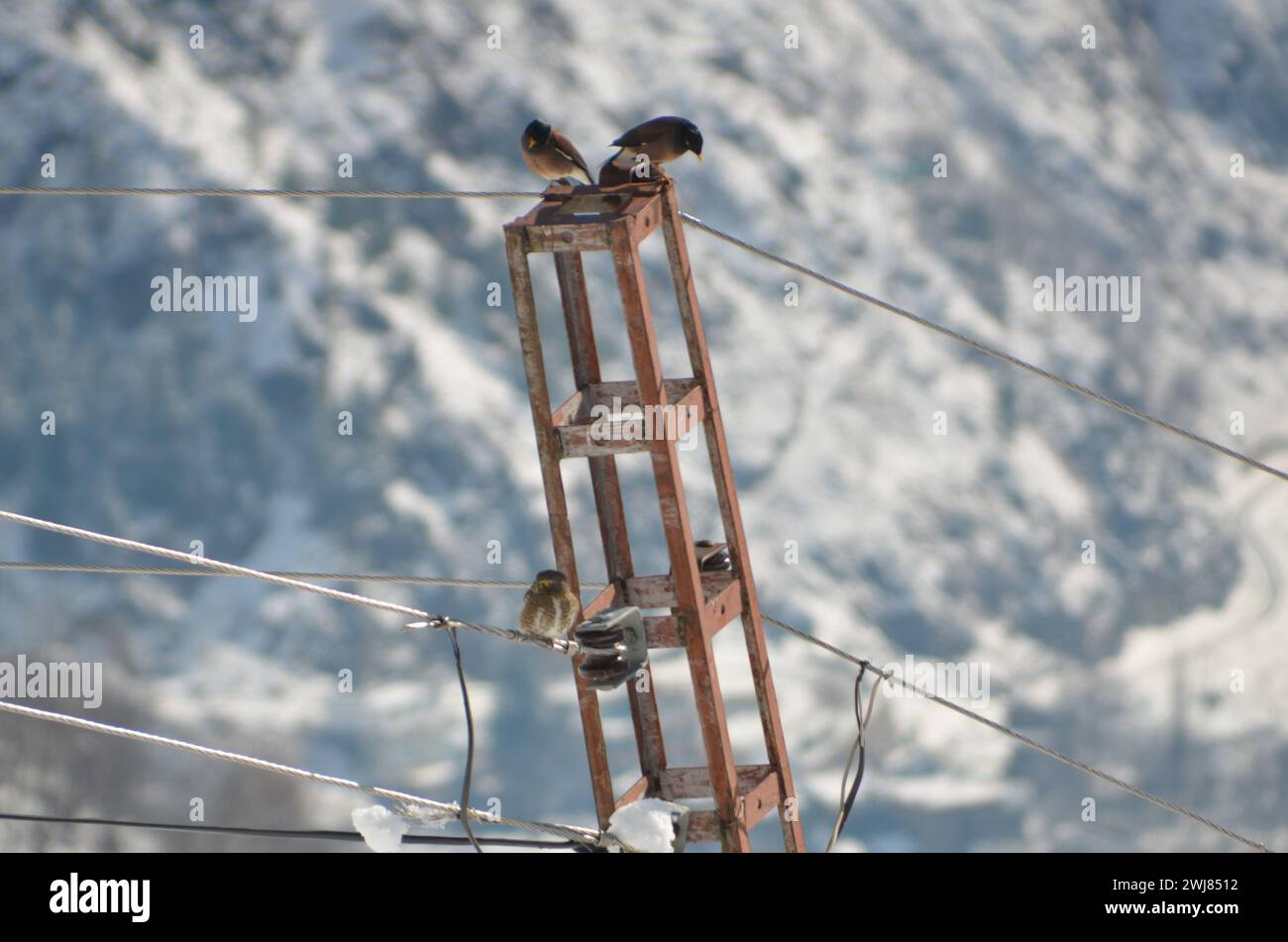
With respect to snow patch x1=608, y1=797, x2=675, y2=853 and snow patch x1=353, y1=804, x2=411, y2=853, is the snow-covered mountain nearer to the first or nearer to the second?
snow patch x1=608, y1=797, x2=675, y2=853

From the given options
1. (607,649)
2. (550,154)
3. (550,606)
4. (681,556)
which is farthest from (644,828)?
(550,154)

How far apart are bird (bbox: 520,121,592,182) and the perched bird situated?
1227 millimetres

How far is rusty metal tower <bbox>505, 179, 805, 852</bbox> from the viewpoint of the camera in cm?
441

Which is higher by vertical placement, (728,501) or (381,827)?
(728,501)

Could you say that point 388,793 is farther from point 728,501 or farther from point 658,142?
point 658,142

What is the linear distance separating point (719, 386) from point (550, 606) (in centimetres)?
2021

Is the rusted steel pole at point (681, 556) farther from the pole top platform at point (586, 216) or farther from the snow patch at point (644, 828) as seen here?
the snow patch at point (644, 828)

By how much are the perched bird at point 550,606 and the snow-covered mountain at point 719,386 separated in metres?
17.4

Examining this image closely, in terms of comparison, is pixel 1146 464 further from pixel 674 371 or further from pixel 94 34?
pixel 94 34

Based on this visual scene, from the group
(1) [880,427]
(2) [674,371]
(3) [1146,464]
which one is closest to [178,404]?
(2) [674,371]

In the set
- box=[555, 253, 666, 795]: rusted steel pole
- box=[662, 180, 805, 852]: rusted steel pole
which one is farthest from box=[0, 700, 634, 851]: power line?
box=[662, 180, 805, 852]: rusted steel pole

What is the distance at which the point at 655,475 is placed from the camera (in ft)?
14.9

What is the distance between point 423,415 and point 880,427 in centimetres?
727

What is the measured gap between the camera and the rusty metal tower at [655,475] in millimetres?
4410
